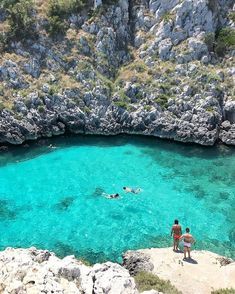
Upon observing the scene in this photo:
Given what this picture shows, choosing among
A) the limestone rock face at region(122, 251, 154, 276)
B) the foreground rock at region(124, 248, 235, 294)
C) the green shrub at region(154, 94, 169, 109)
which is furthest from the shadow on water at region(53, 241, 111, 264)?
the green shrub at region(154, 94, 169, 109)

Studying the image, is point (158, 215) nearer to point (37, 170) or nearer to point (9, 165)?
point (37, 170)

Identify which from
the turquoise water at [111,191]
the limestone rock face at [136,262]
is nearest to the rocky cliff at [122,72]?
the turquoise water at [111,191]

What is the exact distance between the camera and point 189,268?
27031mm

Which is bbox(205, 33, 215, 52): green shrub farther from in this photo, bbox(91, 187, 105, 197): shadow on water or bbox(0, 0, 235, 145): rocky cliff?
bbox(91, 187, 105, 197): shadow on water

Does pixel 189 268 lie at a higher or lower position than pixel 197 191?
higher

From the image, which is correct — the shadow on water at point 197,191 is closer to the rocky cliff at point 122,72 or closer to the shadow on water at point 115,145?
the shadow on water at point 115,145

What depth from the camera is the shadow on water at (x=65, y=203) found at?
130 feet

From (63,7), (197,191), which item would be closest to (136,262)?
(197,191)

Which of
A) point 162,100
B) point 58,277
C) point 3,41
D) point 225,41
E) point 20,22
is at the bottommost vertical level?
point 162,100

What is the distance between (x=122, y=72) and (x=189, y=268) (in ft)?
131

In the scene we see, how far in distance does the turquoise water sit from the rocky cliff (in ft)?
8.80

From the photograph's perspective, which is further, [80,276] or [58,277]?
[80,276]

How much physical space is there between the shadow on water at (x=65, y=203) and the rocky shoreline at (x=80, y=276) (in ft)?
46.3

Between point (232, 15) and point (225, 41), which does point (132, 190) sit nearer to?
point (225, 41)
